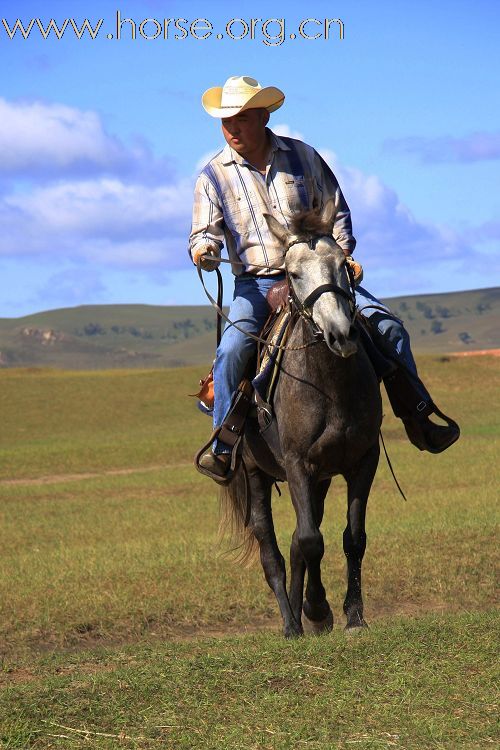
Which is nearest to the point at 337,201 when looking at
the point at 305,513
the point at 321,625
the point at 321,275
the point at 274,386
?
the point at 321,275

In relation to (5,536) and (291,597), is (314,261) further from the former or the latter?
(5,536)

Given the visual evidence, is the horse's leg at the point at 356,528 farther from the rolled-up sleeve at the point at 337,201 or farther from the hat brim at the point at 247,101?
the hat brim at the point at 247,101

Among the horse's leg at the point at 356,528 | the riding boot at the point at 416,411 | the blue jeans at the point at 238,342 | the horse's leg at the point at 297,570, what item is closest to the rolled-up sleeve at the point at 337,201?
the blue jeans at the point at 238,342

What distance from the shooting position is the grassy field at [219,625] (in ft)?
21.5

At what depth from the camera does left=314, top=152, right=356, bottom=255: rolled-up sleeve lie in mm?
9180

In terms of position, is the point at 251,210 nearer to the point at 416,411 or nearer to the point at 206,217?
the point at 206,217

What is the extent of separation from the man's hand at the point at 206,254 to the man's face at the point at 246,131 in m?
0.92

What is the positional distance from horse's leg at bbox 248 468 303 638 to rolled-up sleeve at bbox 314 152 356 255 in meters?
2.16

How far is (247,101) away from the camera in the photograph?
9281mm

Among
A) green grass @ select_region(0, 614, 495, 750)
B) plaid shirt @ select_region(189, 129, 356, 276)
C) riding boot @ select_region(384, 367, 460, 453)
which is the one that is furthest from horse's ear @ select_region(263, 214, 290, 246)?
green grass @ select_region(0, 614, 495, 750)

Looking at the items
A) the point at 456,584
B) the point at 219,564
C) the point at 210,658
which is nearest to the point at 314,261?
the point at 210,658

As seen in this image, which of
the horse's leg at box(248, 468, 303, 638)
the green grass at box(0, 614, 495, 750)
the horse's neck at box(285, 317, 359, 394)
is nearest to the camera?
the green grass at box(0, 614, 495, 750)

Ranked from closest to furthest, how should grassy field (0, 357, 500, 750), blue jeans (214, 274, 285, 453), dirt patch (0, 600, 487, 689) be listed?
1. grassy field (0, 357, 500, 750)
2. blue jeans (214, 274, 285, 453)
3. dirt patch (0, 600, 487, 689)

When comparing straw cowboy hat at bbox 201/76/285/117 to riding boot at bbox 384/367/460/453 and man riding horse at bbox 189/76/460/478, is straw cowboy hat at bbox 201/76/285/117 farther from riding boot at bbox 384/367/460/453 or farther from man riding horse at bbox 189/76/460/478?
riding boot at bbox 384/367/460/453
